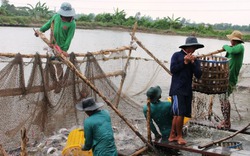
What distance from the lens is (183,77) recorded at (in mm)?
4543

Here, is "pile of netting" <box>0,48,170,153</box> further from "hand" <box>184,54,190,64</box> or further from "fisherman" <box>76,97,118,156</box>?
"hand" <box>184,54,190,64</box>

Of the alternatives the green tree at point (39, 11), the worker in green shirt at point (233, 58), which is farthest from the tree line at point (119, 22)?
the worker in green shirt at point (233, 58)

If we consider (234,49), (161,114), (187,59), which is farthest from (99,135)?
(234,49)

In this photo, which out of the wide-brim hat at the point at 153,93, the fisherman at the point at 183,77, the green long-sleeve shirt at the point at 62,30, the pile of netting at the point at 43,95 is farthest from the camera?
the green long-sleeve shirt at the point at 62,30

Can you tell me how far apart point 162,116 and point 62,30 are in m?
2.15

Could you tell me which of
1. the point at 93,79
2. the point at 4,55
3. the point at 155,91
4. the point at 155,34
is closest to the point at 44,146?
the point at 93,79

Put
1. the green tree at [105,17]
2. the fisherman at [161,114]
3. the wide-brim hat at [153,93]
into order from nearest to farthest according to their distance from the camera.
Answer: the wide-brim hat at [153,93] → the fisherman at [161,114] → the green tree at [105,17]

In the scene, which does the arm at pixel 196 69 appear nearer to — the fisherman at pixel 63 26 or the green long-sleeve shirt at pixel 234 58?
the green long-sleeve shirt at pixel 234 58

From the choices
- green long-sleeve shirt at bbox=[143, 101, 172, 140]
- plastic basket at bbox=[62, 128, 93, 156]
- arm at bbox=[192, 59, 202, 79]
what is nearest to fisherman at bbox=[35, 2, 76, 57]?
plastic basket at bbox=[62, 128, 93, 156]

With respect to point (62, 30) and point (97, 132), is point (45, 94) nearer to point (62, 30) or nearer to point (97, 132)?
point (97, 132)

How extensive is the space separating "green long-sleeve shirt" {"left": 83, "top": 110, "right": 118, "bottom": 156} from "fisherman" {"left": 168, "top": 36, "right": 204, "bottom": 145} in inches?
46.6

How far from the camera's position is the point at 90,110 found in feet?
12.6

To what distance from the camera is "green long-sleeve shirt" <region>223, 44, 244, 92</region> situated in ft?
18.1

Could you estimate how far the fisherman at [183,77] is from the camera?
4.49 metres
